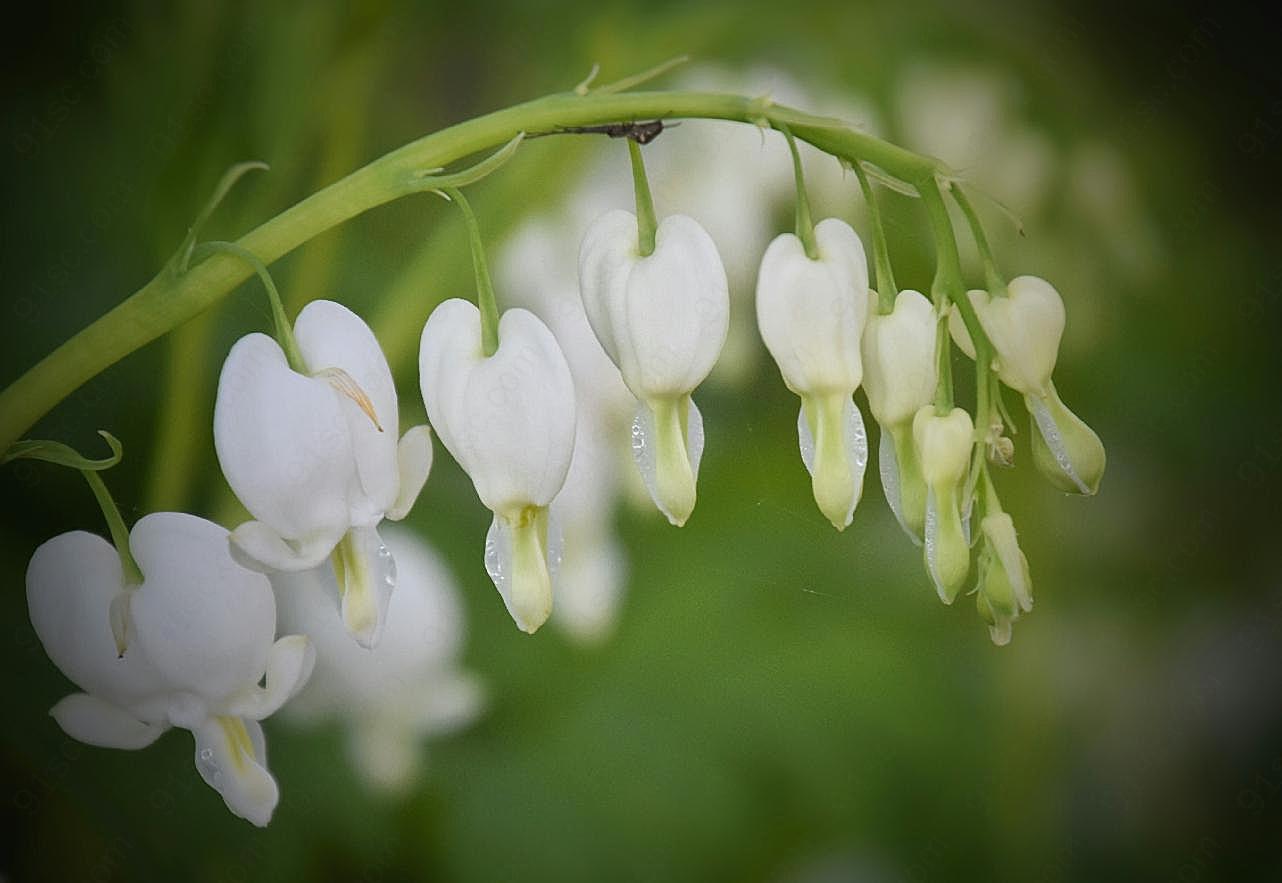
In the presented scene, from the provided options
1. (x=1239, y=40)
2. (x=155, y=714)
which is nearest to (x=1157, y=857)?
(x=1239, y=40)

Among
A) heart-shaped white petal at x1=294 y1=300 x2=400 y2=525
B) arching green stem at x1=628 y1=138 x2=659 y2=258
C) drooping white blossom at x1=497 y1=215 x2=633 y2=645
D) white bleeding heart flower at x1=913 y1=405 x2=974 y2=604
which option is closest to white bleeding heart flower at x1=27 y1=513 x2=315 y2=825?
heart-shaped white petal at x1=294 y1=300 x2=400 y2=525

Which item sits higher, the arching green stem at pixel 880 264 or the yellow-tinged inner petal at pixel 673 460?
the arching green stem at pixel 880 264

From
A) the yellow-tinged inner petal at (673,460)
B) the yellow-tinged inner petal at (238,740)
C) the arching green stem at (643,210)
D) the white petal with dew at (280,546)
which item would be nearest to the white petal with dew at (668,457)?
the yellow-tinged inner petal at (673,460)

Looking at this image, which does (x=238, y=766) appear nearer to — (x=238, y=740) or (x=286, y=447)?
(x=238, y=740)

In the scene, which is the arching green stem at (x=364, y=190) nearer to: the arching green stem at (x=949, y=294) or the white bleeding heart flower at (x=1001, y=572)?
the arching green stem at (x=949, y=294)

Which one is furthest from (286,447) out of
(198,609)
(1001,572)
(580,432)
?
(1001,572)

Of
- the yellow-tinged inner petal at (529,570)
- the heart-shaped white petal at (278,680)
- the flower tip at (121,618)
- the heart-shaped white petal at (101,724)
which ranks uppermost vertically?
the yellow-tinged inner petal at (529,570)
